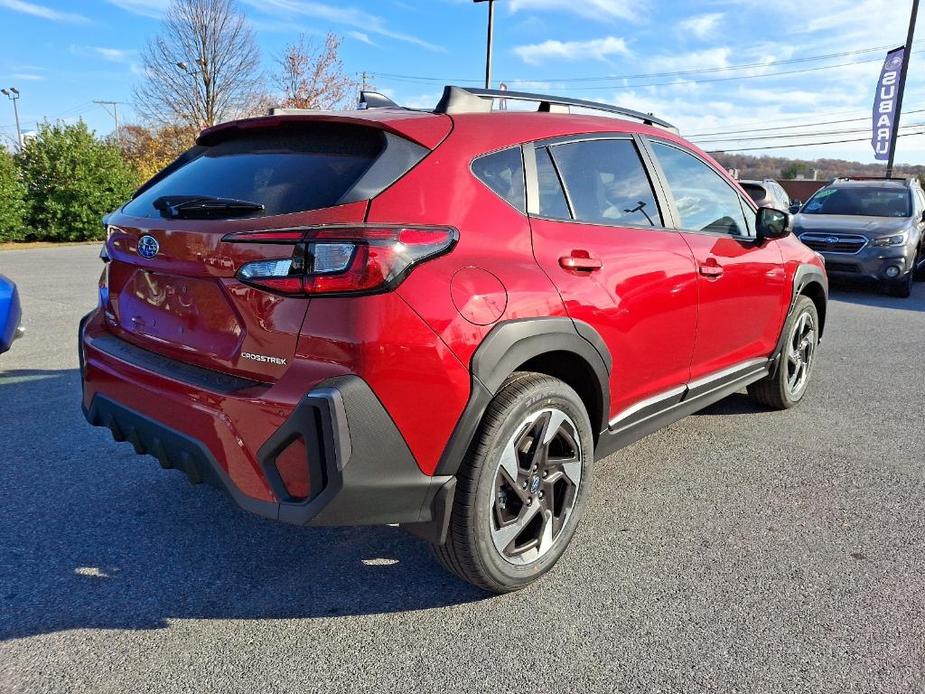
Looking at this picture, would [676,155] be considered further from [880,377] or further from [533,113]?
[880,377]

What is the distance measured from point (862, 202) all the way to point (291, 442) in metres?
12.6

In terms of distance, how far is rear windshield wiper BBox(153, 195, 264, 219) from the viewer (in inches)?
89.7

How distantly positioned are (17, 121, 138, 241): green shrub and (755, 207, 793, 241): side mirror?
65.9ft

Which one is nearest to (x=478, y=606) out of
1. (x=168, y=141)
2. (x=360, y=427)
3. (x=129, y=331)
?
(x=360, y=427)

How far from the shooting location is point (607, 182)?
3092 millimetres

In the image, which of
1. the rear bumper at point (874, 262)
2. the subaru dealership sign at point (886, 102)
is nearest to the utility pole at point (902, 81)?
the subaru dealership sign at point (886, 102)

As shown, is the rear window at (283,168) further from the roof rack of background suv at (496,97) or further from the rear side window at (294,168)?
the roof rack of background suv at (496,97)

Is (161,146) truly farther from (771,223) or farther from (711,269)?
(711,269)

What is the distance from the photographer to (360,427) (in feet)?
6.71

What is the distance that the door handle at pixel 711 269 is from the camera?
344 cm

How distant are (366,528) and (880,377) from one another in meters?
4.82

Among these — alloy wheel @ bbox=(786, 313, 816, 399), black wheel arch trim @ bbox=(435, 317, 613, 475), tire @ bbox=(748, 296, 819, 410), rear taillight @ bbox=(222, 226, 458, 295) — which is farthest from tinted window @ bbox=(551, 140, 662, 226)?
alloy wheel @ bbox=(786, 313, 816, 399)

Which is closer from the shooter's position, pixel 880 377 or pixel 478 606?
pixel 478 606

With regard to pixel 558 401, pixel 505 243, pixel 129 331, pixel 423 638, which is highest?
pixel 505 243
